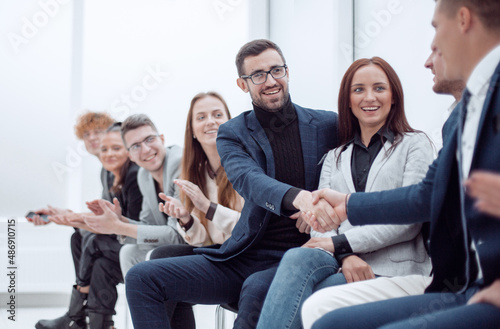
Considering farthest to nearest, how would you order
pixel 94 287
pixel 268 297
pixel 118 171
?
pixel 118 171
pixel 94 287
pixel 268 297

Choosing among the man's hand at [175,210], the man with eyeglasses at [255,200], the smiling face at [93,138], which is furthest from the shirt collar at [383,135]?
the smiling face at [93,138]

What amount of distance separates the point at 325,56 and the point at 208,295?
2.38m

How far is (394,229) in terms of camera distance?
1678 millimetres

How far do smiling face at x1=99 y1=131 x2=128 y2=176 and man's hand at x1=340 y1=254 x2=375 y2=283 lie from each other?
6.55 feet

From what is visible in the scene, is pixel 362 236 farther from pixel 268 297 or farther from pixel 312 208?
pixel 268 297

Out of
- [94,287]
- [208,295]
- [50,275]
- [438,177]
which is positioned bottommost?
[50,275]

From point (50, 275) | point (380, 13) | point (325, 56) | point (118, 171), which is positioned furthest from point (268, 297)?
point (50, 275)

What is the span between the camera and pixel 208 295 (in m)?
2.04

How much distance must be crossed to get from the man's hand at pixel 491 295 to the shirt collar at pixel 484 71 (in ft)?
1.28

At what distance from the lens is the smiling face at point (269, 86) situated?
87.1 inches

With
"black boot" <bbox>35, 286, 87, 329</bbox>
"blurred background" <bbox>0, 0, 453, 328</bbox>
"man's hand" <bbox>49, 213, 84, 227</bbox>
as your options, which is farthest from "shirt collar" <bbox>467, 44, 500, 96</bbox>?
"blurred background" <bbox>0, 0, 453, 328</bbox>

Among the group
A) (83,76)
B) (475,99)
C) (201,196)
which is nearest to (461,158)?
(475,99)

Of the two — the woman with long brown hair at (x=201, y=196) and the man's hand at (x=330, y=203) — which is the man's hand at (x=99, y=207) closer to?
the woman with long brown hair at (x=201, y=196)

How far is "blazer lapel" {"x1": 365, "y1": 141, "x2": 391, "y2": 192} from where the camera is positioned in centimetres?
180
